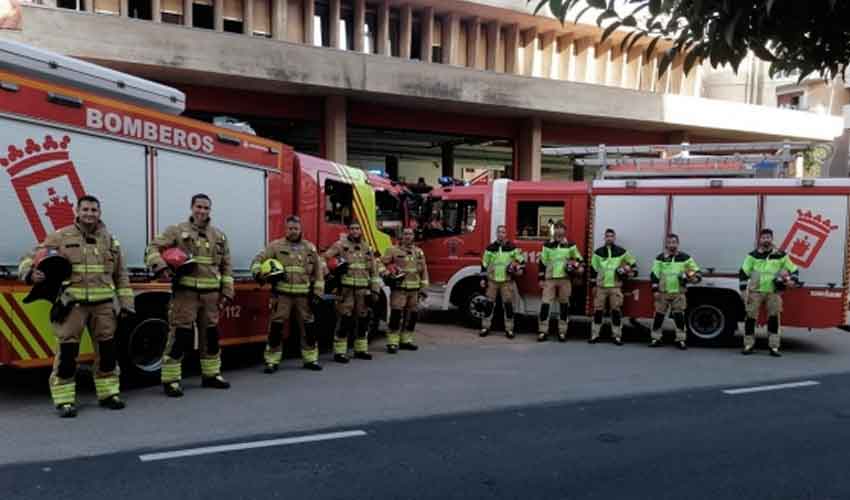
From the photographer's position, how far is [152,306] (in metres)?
6.87

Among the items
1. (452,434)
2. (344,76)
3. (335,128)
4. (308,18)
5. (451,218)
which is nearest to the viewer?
(452,434)

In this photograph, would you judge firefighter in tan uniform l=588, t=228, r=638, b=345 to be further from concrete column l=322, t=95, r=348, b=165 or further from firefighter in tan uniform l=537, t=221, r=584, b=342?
concrete column l=322, t=95, r=348, b=165

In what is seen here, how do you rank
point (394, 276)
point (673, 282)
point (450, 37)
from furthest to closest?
point (450, 37), point (673, 282), point (394, 276)

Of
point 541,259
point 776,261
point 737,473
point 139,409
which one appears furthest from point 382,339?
point 737,473

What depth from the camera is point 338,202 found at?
31.1ft

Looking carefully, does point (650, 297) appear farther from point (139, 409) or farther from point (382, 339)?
point (139, 409)

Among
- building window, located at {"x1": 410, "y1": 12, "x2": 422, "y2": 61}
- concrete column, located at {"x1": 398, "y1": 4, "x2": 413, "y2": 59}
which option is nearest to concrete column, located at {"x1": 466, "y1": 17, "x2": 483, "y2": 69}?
building window, located at {"x1": 410, "y1": 12, "x2": 422, "y2": 61}

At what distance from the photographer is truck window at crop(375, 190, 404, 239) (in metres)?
10.6

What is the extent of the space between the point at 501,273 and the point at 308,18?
41.1 feet

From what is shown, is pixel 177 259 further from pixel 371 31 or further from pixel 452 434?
pixel 371 31

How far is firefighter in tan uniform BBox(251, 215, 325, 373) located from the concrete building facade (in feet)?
34.3

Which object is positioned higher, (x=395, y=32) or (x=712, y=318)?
(x=395, y=32)

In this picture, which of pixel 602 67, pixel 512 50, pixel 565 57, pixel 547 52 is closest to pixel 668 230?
pixel 512 50

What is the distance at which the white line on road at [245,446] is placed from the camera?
15.2 ft
